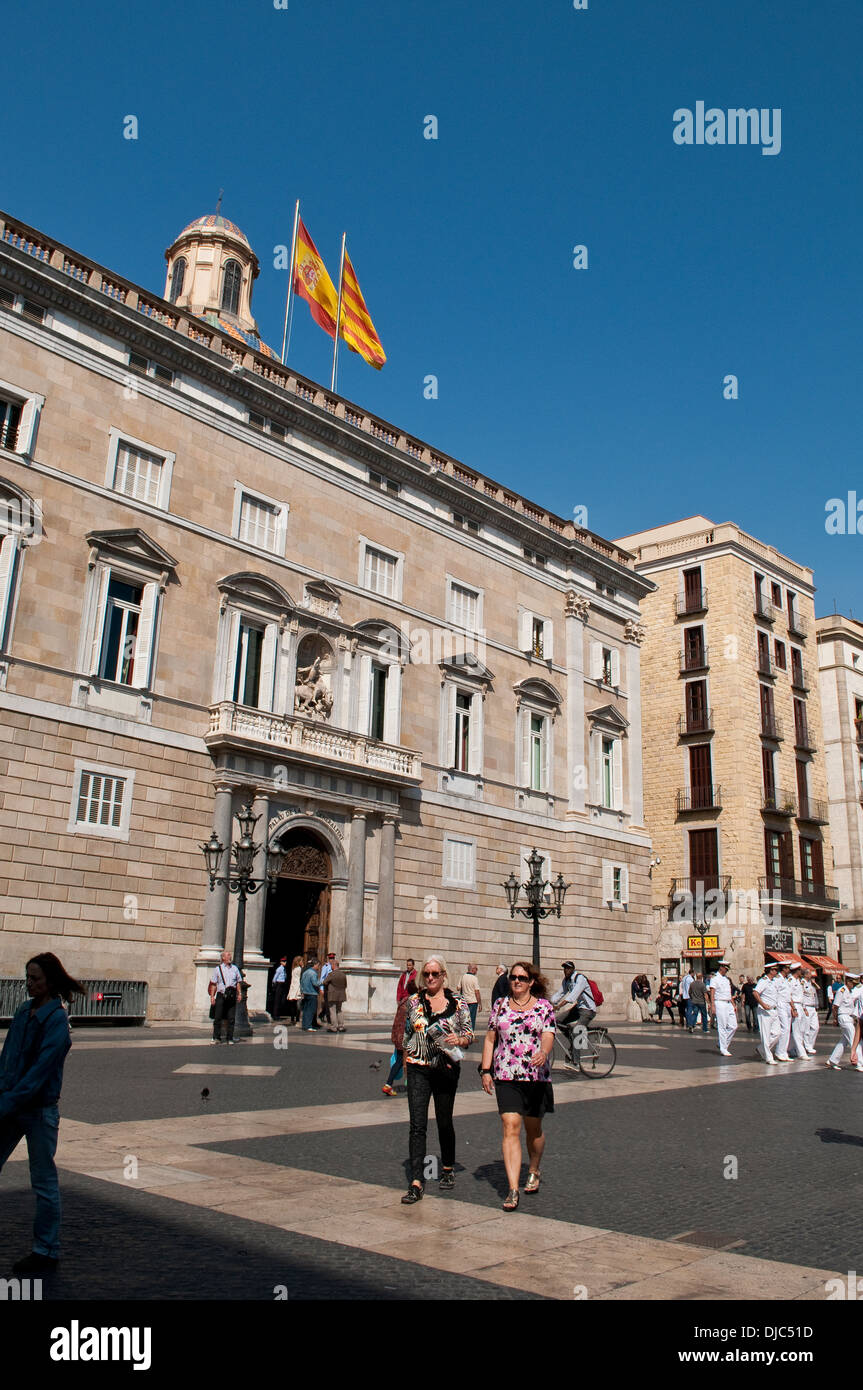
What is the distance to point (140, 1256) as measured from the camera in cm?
589

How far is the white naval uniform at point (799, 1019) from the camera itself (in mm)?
21359

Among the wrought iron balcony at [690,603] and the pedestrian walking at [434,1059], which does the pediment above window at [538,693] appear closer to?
the wrought iron balcony at [690,603]

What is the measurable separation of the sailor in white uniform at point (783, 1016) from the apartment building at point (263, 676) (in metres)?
11.5

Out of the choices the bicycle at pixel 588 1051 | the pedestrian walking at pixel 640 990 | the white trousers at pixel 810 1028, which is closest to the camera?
the bicycle at pixel 588 1051

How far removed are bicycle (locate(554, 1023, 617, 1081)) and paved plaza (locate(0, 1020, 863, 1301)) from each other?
6.41 feet

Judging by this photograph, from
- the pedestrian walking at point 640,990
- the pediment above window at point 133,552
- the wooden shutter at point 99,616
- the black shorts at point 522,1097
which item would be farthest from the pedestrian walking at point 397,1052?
the pedestrian walking at point 640,990

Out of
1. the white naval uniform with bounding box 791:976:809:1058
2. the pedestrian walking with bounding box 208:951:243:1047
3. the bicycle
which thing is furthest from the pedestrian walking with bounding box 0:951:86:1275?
the white naval uniform with bounding box 791:976:809:1058

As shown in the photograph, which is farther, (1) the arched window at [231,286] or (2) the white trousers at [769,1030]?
(1) the arched window at [231,286]

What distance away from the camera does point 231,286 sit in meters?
48.9

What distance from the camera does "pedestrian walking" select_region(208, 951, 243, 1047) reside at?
1986 centimetres

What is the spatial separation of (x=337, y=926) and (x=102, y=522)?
12330 millimetres

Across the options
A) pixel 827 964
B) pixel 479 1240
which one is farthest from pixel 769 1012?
pixel 827 964

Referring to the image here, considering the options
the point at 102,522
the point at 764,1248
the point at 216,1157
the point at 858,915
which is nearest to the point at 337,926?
the point at 102,522

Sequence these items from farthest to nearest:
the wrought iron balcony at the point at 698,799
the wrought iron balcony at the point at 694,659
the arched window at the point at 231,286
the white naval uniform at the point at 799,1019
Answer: the wrought iron balcony at the point at 694,659 < the arched window at the point at 231,286 < the wrought iron balcony at the point at 698,799 < the white naval uniform at the point at 799,1019
